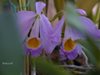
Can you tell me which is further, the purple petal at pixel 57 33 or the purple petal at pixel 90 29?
the purple petal at pixel 57 33

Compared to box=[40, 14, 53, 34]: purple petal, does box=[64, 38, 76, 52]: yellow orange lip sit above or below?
below

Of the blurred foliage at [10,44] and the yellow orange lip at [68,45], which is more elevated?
the blurred foliage at [10,44]

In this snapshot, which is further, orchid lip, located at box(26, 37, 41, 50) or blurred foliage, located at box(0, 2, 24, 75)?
orchid lip, located at box(26, 37, 41, 50)

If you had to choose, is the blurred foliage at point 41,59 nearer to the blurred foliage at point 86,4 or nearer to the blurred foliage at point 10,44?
the blurred foliage at point 10,44

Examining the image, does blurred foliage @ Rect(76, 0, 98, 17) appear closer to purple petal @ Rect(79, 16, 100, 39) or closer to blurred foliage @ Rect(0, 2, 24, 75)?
purple petal @ Rect(79, 16, 100, 39)

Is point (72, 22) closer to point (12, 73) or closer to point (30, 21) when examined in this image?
point (12, 73)

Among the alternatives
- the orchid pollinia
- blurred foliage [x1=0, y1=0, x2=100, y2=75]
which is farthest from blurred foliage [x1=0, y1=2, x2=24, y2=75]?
the orchid pollinia

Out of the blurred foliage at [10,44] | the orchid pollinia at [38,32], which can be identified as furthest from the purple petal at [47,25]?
the blurred foliage at [10,44]
